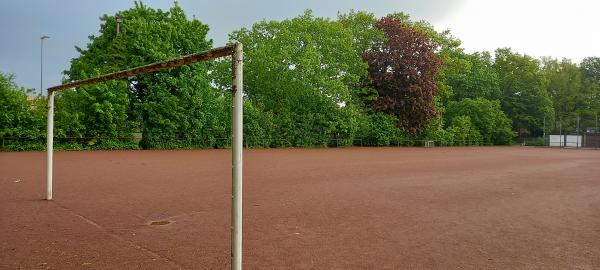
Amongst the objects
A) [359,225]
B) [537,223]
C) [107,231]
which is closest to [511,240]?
[537,223]

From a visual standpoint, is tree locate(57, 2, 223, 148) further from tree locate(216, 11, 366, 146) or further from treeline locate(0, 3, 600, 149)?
tree locate(216, 11, 366, 146)

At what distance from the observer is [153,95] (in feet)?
92.1

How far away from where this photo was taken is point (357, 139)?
136 feet

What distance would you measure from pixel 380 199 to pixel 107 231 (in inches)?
205

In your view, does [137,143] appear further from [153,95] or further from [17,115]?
[17,115]

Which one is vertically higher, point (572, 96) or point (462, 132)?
point (572, 96)

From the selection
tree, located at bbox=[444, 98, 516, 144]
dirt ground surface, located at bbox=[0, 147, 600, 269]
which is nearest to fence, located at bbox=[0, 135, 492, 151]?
dirt ground surface, located at bbox=[0, 147, 600, 269]

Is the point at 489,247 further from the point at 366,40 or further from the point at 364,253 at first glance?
the point at 366,40

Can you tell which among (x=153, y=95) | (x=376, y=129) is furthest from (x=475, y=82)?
(x=153, y=95)

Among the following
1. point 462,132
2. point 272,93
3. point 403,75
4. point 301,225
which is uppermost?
point 403,75

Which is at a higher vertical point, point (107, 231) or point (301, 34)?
point (301, 34)

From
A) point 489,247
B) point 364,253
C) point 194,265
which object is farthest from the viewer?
point 489,247

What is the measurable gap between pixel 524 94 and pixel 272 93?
138ft

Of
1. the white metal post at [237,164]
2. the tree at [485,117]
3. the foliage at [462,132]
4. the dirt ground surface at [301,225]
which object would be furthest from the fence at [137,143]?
the white metal post at [237,164]
